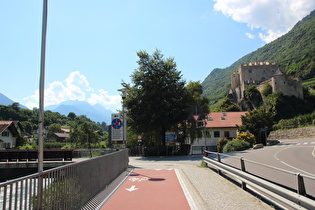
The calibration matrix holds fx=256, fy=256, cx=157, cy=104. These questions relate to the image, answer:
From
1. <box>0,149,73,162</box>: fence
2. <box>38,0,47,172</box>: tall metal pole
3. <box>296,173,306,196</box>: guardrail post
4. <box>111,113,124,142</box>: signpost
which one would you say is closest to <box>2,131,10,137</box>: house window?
<box>0,149,73,162</box>: fence

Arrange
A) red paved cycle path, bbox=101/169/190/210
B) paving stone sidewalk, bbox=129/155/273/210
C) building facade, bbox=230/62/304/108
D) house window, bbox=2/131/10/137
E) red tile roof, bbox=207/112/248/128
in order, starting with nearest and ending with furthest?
paving stone sidewalk, bbox=129/155/273/210
red paved cycle path, bbox=101/169/190/210
red tile roof, bbox=207/112/248/128
house window, bbox=2/131/10/137
building facade, bbox=230/62/304/108

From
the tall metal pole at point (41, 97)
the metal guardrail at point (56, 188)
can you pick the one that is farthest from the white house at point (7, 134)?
the tall metal pole at point (41, 97)

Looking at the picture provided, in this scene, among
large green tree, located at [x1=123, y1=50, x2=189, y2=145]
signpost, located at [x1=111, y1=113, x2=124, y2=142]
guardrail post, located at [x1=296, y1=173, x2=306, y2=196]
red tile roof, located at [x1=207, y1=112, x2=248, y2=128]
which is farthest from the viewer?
red tile roof, located at [x1=207, y1=112, x2=248, y2=128]

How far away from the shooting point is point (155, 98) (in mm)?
31516

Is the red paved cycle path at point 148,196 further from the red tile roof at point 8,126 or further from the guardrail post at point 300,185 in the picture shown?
the red tile roof at point 8,126

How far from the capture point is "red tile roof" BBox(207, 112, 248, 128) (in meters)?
48.6

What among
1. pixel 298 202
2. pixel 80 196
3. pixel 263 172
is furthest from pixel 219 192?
pixel 80 196

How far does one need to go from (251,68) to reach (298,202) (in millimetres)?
117713

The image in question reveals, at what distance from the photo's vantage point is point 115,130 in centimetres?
1717

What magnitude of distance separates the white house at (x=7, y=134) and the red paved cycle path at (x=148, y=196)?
53.2 metres

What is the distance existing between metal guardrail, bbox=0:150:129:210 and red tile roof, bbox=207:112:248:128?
42.4m

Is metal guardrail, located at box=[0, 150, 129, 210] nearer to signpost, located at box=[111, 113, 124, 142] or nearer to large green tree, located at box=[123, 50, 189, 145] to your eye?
signpost, located at box=[111, 113, 124, 142]

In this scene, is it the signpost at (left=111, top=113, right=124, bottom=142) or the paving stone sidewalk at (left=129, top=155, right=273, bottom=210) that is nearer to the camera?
the paving stone sidewalk at (left=129, top=155, right=273, bottom=210)

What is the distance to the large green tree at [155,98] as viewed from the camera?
31.1 meters
